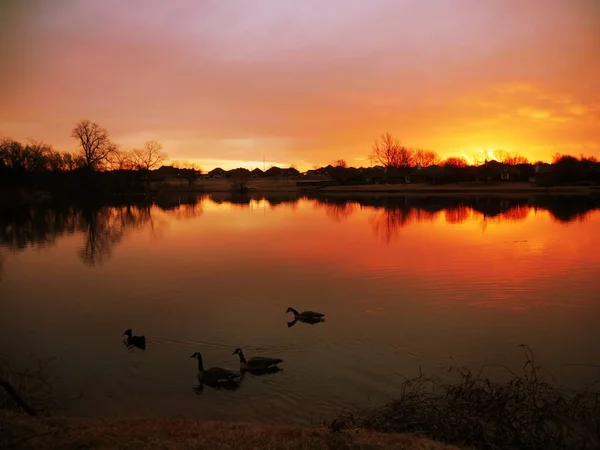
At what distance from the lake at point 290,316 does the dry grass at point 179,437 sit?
1.22m

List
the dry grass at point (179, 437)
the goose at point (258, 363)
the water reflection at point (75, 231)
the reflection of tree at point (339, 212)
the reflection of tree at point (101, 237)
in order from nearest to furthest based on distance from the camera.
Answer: the dry grass at point (179, 437)
the goose at point (258, 363)
the reflection of tree at point (101, 237)
the water reflection at point (75, 231)
the reflection of tree at point (339, 212)

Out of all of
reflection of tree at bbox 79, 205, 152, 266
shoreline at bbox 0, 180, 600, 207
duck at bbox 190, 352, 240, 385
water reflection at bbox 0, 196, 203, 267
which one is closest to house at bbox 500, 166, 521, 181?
shoreline at bbox 0, 180, 600, 207

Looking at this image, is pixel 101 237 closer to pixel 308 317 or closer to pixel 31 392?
pixel 308 317

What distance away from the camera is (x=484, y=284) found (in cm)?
1509

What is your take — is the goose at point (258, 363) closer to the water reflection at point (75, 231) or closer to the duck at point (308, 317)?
the duck at point (308, 317)

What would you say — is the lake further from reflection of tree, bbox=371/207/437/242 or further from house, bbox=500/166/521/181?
house, bbox=500/166/521/181

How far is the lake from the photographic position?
813cm

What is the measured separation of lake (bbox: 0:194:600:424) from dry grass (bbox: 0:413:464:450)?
1.22m

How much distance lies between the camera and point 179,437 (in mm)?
5695

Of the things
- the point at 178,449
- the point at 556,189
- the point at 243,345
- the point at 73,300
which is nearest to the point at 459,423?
the point at 178,449

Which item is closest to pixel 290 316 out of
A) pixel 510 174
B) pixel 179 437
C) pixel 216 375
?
pixel 216 375

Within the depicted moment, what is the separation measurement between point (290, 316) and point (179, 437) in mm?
6432

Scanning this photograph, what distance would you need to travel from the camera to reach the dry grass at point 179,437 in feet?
17.7

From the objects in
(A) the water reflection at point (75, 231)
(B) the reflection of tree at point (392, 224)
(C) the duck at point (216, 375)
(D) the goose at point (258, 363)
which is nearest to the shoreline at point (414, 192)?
(A) the water reflection at point (75, 231)
